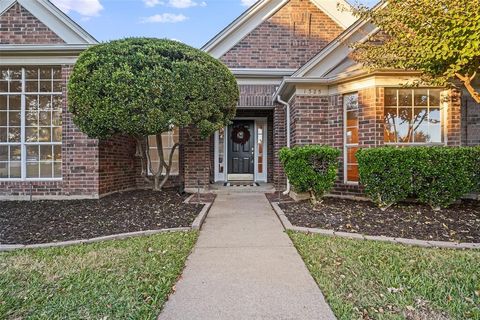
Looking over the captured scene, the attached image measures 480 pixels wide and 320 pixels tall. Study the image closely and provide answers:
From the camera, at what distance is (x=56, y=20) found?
8156 millimetres

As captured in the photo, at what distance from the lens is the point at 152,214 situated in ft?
19.9

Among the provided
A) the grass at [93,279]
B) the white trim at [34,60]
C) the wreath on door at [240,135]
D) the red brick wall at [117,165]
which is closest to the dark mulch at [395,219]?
the grass at [93,279]

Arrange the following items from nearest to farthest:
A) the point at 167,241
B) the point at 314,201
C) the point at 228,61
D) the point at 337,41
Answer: the point at 167,241 < the point at 314,201 < the point at 337,41 < the point at 228,61

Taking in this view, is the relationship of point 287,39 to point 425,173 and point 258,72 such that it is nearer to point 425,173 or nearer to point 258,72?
point 258,72

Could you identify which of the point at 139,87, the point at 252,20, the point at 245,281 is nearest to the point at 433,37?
the point at 245,281

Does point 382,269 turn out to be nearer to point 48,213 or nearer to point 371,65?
point 371,65

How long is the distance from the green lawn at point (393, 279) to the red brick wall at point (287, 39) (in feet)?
23.7

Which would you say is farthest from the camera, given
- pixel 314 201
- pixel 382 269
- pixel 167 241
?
pixel 314 201

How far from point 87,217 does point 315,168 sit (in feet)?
15.2

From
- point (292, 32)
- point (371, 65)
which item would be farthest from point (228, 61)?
point (371, 65)

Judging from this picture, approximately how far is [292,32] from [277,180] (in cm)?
478

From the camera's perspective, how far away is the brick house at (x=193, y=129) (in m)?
7.18

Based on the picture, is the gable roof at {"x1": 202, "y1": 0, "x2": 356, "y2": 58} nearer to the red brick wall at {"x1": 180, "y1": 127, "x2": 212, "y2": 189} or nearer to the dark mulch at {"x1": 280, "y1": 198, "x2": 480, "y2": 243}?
the red brick wall at {"x1": 180, "y1": 127, "x2": 212, "y2": 189}

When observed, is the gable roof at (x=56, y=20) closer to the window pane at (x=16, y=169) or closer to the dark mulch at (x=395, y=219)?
the window pane at (x=16, y=169)
